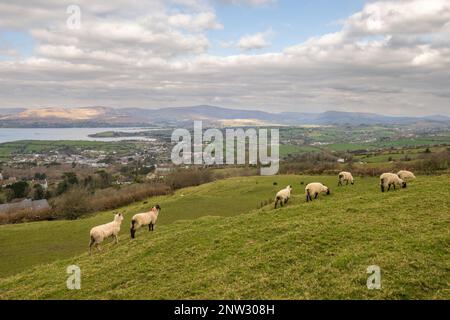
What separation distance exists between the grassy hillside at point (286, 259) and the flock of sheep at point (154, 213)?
881 millimetres

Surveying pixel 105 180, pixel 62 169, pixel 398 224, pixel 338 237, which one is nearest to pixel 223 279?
pixel 338 237

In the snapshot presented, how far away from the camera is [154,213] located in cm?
2272

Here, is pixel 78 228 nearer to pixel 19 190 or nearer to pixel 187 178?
pixel 187 178

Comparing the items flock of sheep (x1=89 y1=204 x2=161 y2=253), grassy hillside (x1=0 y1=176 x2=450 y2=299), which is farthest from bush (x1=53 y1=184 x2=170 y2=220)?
grassy hillside (x1=0 y1=176 x2=450 y2=299)

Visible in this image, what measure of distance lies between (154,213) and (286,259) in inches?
472

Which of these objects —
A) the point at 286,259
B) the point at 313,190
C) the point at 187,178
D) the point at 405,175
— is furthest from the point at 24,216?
the point at 286,259

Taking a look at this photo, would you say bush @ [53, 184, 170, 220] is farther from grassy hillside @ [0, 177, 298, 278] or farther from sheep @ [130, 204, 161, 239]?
sheep @ [130, 204, 161, 239]

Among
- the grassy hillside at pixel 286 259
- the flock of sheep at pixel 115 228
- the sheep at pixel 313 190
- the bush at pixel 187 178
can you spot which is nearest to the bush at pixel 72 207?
the bush at pixel 187 178

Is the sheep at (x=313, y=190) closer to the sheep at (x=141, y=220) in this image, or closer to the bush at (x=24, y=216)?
the sheep at (x=141, y=220)

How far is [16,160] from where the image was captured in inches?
6171

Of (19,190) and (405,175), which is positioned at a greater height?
(405,175)

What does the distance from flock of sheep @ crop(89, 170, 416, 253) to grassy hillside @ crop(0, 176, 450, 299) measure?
0.88 metres

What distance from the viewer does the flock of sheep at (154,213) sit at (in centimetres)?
1956
